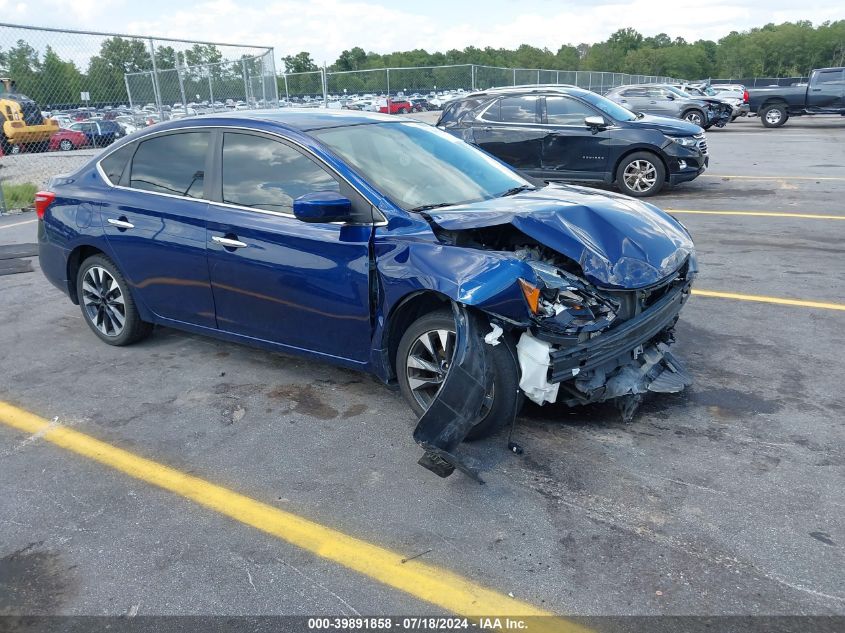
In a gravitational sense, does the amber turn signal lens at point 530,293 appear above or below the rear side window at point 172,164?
below

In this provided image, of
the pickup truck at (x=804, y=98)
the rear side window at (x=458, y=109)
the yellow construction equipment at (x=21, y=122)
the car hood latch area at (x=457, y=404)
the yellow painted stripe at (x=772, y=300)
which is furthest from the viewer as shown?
the pickup truck at (x=804, y=98)

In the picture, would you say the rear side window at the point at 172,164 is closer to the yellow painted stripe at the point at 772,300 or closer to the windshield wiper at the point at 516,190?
the windshield wiper at the point at 516,190

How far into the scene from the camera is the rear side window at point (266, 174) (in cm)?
408

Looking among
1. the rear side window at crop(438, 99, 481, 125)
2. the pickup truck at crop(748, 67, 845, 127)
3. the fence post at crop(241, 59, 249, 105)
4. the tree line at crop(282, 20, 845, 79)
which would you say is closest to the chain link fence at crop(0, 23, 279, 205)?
the fence post at crop(241, 59, 249, 105)

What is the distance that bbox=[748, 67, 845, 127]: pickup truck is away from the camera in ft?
77.8

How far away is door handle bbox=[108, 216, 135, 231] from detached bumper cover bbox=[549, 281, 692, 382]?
3.15m

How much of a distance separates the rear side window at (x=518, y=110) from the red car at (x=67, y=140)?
930 centimetres

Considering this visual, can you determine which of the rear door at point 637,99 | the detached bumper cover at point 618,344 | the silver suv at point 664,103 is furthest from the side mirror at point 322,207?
the silver suv at point 664,103

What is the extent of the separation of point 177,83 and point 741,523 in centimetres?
1434

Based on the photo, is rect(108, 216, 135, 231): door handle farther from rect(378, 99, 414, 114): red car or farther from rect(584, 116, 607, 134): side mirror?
rect(378, 99, 414, 114): red car

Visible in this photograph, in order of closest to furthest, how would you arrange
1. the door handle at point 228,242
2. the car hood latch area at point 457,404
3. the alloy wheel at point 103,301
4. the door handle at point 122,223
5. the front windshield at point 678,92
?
the car hood latch area at point 457,404 < the door handle at point 228,242 < the door handle at point 122,223 < the alloy wheel at point 103,301 < the front windshield at point 678,92

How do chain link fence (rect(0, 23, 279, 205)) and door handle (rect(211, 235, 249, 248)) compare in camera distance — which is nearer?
door handle (rect(211, 235, 249, 248))

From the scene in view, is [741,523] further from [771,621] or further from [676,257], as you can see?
[676,257]

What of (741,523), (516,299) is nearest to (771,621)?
(741,523)
